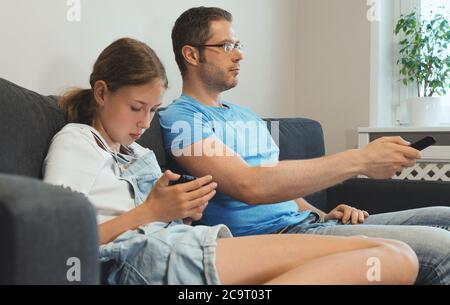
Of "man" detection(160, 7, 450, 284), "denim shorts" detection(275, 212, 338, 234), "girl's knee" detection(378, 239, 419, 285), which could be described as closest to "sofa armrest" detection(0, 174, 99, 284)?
"girl's knee" detection(378, 239, 419, 285)

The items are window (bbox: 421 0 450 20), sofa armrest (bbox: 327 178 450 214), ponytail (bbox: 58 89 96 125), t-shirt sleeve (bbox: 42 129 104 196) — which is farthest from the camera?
window (bbox: 421 0 450 20)

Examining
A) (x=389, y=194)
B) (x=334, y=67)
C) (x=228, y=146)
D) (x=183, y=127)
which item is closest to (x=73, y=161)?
(x=183, y=127)

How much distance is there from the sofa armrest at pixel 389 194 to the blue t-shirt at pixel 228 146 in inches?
18.1

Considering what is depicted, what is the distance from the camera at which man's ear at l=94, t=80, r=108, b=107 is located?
1.22 meters

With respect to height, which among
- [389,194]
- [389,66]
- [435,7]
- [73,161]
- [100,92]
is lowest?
[389,194]

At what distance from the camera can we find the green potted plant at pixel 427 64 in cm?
257

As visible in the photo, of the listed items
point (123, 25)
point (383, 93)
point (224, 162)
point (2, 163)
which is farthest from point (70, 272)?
point (383, 93)

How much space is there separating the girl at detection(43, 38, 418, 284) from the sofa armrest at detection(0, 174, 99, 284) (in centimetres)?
29

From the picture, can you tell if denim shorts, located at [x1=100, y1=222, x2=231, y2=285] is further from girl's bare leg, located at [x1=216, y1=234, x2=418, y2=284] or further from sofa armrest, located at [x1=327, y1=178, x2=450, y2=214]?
sofa armrest, located at [x1=327, y1=178, x2=450, y2=214]

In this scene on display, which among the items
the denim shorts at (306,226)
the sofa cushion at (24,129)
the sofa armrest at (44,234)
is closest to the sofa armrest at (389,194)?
the denim shorts at (306,226)

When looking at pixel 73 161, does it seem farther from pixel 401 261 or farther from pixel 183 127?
pixel 401 261

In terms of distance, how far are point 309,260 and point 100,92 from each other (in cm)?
59

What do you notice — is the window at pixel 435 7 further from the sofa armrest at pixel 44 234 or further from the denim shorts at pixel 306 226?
the sofa armrest at pixel 44 234

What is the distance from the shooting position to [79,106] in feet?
4.01
